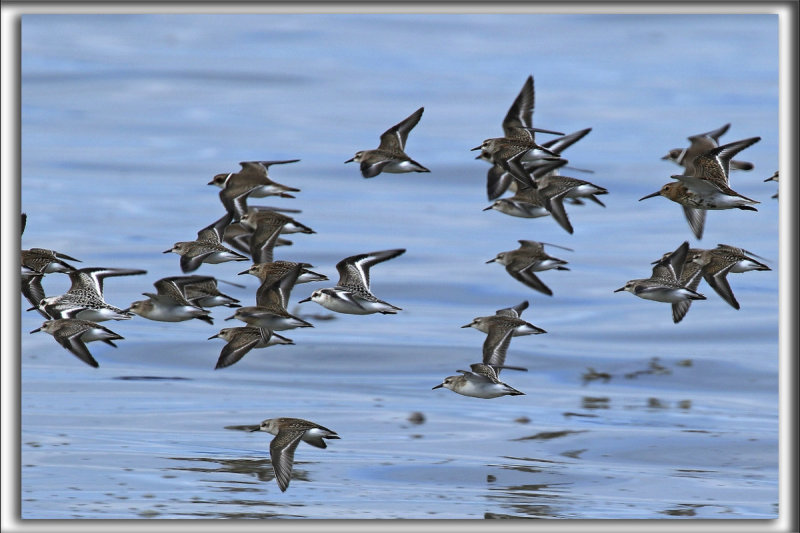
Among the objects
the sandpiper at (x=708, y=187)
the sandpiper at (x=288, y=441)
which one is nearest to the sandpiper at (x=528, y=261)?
the sandpiper at (x=708, y=187)

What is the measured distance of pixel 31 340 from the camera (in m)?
29.2

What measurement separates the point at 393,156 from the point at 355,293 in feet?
4.16

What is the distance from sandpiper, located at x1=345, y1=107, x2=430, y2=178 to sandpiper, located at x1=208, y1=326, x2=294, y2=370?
4.88 ft

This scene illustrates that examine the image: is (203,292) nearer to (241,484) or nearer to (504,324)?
(504,324)

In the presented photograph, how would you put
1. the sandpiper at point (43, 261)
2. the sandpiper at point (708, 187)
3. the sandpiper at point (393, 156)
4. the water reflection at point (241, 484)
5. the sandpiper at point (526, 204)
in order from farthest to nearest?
the water reflection at point (241, 484) < the sandpiper at point (526, 204) < the sandpiper at point (393, 156) < the sandpiper at point (43, 261) < the sandpiper at point (708, 187)

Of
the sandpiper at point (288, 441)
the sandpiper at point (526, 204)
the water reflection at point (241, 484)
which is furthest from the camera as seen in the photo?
the water reflection at point (241, 484)

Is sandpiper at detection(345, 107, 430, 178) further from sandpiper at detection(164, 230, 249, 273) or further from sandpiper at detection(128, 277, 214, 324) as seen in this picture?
sandpiper at detection(128, 277, 214, 324)

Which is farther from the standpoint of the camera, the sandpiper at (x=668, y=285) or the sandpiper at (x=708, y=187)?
the sandpiper at (x=668, y=285)

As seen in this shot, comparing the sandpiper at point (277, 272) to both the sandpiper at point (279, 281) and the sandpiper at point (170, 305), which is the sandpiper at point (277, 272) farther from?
the sandpiper at point (170, 305)

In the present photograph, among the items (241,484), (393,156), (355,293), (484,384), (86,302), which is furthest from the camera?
(241,484)

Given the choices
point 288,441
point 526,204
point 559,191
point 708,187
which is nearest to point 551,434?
point 526,204

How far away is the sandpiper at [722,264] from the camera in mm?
9688

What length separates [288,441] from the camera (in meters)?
9.75

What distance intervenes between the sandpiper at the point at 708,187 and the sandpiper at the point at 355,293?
2120 millimetres
